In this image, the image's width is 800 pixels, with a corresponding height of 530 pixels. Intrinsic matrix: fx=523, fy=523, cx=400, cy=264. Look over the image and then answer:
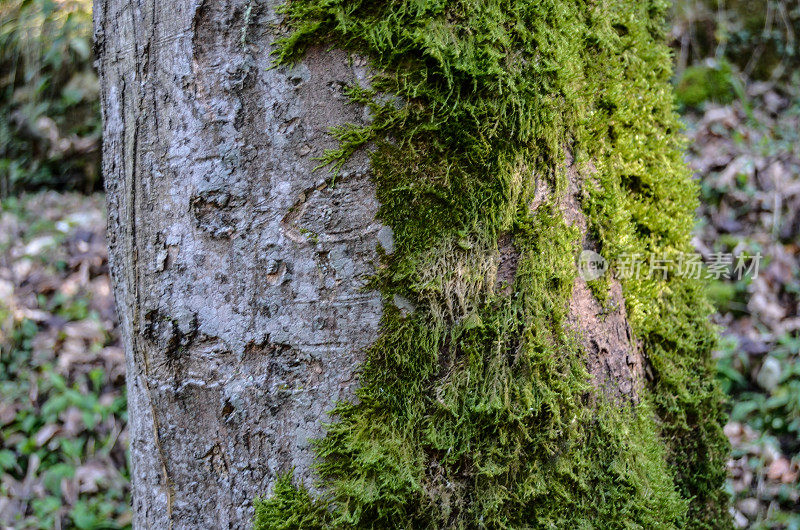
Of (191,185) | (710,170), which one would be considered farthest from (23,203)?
(710,170)

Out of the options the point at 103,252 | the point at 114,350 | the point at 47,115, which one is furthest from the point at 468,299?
the point at 47,115

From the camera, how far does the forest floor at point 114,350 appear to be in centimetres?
296

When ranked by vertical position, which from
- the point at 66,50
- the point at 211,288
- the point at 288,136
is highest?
the point at 66,50

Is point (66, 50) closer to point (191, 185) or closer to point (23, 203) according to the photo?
point (23, 203)

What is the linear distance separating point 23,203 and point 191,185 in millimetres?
5764

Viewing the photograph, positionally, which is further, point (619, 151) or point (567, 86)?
point (619, 151)

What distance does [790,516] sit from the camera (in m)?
2.62

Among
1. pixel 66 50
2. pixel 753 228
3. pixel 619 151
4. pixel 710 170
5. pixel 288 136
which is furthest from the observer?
pixel 66 50

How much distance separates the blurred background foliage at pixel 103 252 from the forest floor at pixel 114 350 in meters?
0.01

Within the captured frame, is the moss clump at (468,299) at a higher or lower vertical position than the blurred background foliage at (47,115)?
lower
